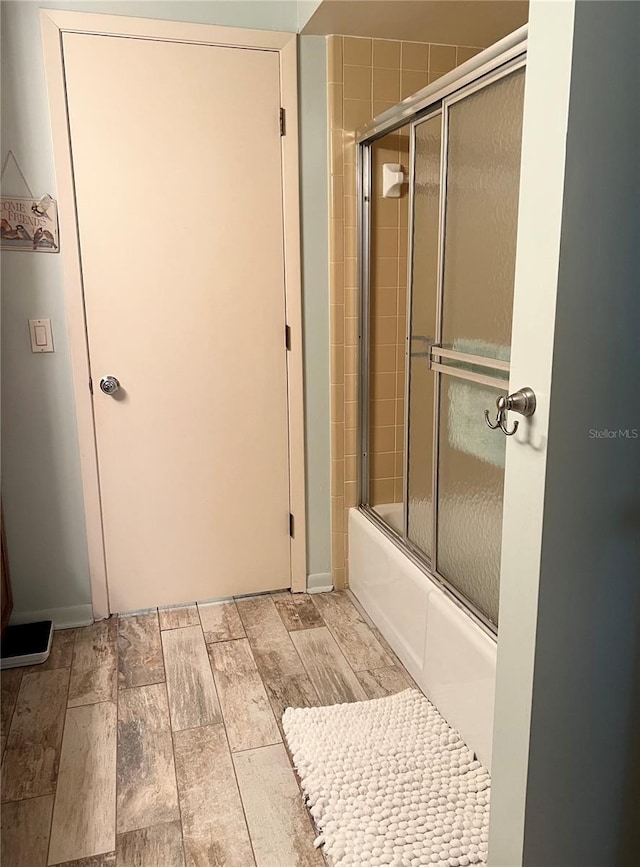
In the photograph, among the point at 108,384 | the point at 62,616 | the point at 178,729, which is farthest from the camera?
the point at 62,616

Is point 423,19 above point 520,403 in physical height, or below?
above

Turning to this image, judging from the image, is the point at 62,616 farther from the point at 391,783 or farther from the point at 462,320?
the point at 462,320

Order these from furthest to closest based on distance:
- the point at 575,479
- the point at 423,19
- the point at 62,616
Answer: the point at 62,616, the point at 423,19, the point at 575,479

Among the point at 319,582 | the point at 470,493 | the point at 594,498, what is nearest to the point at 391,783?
the point at 470,493

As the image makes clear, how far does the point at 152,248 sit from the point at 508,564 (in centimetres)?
178

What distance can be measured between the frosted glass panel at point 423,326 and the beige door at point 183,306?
59cm

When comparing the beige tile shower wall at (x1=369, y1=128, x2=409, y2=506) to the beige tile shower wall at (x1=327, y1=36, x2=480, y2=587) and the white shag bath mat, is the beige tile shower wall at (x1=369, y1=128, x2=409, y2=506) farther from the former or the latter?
the white shag bath mat

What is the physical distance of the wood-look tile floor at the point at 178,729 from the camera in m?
1.60

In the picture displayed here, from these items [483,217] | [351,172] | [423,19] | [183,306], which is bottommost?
[183,306]

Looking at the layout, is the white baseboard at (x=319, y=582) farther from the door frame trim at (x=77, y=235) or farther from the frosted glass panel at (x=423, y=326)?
the frosted glass panel at (x=423, y=326)

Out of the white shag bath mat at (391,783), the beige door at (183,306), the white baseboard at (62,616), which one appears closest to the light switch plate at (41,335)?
the beige door at (183,306)

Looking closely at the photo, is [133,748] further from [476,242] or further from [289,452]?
[476,242]

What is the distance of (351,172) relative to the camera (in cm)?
255

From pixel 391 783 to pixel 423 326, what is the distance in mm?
1336
